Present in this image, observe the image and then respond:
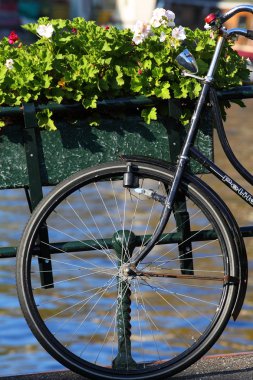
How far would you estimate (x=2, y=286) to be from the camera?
331 inches

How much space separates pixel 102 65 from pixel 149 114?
25cm

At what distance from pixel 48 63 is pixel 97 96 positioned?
215 millimetres

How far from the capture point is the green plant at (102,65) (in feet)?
16.1

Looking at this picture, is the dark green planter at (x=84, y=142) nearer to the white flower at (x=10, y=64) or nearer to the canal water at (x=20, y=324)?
the white flower at (x=10, y=64)

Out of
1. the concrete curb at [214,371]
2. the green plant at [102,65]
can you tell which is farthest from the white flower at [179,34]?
the concrete curb at [214,371]

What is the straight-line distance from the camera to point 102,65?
16.3ft

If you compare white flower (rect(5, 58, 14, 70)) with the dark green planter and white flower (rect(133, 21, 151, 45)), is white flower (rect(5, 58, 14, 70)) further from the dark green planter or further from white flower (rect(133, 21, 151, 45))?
white flower (rect(133, 21, 151, 45))

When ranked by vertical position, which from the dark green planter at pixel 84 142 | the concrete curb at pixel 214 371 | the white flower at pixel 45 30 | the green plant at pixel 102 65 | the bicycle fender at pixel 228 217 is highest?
the white flower at pixel 45 30

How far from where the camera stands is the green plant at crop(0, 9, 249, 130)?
4895mm

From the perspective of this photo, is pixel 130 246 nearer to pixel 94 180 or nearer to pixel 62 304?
pixel 94 180

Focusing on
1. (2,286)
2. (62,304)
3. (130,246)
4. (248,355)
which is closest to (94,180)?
(130,246)

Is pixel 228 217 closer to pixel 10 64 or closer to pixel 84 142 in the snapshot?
pixel 84 142

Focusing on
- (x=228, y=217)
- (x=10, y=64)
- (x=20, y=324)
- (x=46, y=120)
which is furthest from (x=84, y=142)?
(x=20, y=324)

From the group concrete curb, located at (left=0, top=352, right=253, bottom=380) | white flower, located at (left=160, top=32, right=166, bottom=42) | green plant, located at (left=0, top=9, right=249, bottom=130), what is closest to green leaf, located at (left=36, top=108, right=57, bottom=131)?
green plant, located at (left=0, top=9, right=249, bottom=130)
